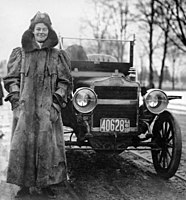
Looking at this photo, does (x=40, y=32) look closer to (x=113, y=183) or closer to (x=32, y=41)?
(x=32, y=41)

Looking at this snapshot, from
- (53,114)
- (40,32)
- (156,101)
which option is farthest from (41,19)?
(156,101)

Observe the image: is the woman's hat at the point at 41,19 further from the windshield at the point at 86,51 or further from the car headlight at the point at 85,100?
the windshield at the point at 86,51

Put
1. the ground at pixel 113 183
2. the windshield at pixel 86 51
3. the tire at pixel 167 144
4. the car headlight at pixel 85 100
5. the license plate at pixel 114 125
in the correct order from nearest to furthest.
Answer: the ground at pixel 113 183 → the tire at pixel 167 144 → the car headlight at pixel 85 100 → the license plate at pixel 114 125 → the windshield at pixel 86 51

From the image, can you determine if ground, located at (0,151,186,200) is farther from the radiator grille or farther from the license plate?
the radiator grille

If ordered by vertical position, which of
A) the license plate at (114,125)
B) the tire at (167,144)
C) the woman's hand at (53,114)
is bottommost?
the tire at (167,144)

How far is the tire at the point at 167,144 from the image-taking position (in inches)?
181

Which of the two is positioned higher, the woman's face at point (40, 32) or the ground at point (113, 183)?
the woman's face at point (40, 32)

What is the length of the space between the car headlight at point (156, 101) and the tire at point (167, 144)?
177mm

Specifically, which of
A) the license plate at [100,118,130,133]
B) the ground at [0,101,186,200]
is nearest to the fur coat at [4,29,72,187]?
the ground at [0,101,186,200]

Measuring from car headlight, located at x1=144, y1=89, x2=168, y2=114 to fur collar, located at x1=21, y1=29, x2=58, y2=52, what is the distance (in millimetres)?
1695

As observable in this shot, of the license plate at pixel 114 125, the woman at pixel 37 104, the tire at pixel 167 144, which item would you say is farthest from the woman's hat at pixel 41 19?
the tire at pixel 167 144

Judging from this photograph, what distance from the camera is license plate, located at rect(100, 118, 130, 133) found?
485cm

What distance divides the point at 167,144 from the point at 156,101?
627 mm

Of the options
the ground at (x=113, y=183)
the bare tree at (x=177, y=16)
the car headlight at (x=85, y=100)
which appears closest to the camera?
the ground at (x=113, y=183)
